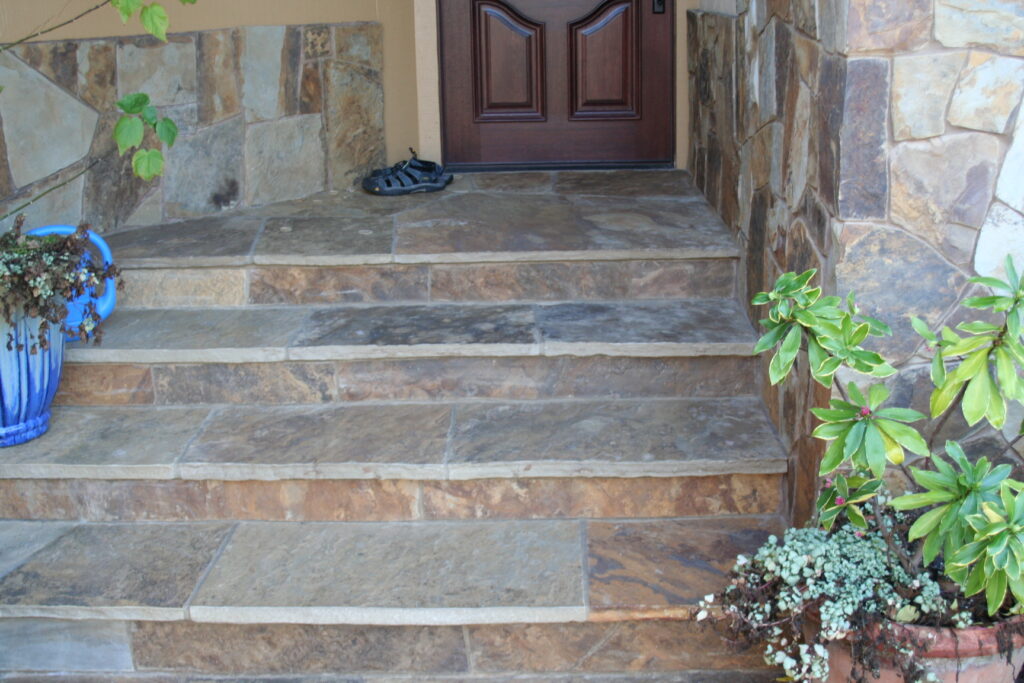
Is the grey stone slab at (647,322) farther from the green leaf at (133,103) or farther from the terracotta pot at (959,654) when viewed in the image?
the green leaf at (133,103)

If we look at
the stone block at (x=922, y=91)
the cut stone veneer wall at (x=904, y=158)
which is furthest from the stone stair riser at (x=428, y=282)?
the stone block at (x=922, y=91)

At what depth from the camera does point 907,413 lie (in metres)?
1.74

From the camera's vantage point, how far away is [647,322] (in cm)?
282

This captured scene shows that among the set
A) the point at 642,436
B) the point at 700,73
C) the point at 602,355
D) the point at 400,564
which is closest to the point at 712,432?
the point at 642,436

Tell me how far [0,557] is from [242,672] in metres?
0.63

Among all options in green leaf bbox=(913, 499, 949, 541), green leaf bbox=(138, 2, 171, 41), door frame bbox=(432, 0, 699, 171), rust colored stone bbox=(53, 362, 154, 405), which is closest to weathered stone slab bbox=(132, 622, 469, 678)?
rust colored stone bbox=(53, 362, 154, 405)

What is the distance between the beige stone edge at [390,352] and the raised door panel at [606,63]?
5.49 feet

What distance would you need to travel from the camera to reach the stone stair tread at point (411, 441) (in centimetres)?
241

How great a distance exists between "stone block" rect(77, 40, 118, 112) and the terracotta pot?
2645 mm

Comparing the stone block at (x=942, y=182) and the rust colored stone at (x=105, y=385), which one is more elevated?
the stone block at (x=942, y=182)

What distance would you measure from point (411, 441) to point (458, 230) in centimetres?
92

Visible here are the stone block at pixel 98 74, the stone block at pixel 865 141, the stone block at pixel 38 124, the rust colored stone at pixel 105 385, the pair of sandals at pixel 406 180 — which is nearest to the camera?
the stone block at pixel 865 141

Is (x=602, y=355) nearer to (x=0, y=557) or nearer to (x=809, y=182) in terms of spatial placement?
(x=809, y=182)

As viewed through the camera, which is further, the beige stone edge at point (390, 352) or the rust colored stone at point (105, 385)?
the rust colored stone at point (105, 385)
